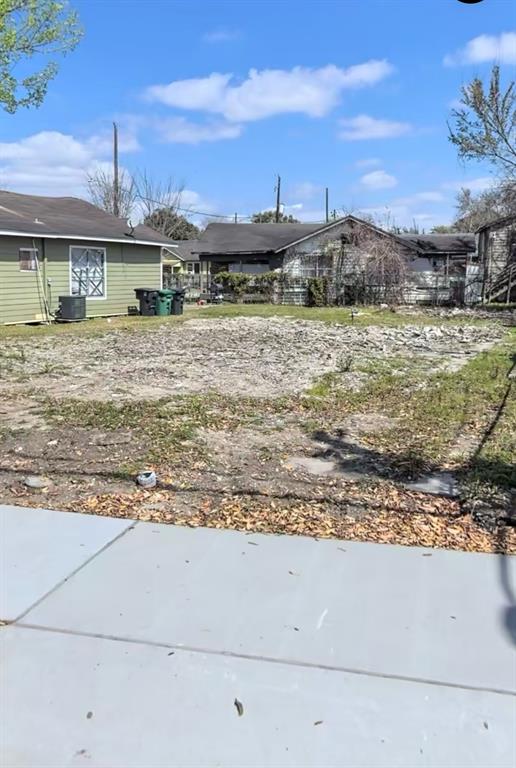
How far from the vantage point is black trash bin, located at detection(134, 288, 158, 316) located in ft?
69.0

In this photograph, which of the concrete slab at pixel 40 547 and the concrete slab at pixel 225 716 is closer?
the concrete slab at pixel 225 716

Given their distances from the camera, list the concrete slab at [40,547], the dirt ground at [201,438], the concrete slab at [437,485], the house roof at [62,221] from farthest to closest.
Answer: the house roof at [62,221] < the concrete slab at [437,485] < the dirt ground at [201,438] < the concrete slab at [40,547]

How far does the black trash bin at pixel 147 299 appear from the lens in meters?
21.0

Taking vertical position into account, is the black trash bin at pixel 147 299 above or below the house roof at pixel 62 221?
below

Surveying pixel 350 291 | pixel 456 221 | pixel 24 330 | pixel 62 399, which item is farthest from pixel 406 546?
pixel 456 221

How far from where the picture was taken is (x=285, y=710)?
2.39 m

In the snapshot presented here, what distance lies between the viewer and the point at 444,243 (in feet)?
125

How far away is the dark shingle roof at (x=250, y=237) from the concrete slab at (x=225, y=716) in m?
30.9

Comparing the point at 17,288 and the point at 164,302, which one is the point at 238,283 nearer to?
the point at 164,302

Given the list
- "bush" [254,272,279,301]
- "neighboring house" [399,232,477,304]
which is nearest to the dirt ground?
"neighboring house" [399,232,477,304]

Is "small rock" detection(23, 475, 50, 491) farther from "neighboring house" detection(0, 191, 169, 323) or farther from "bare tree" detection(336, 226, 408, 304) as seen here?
"bare tree" detection(336, 226, 408, 304)

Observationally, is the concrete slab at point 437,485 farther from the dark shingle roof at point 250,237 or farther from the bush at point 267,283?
the dark shingle roof at point 250,237

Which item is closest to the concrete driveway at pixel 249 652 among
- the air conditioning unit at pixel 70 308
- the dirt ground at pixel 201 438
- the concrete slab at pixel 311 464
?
the dirt ground at pixel 201 438

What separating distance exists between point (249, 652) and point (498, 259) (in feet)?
110
